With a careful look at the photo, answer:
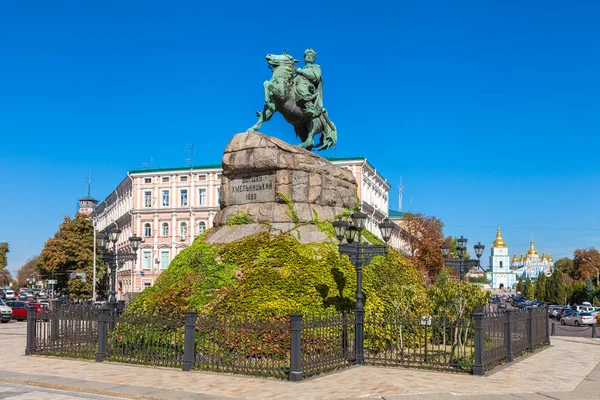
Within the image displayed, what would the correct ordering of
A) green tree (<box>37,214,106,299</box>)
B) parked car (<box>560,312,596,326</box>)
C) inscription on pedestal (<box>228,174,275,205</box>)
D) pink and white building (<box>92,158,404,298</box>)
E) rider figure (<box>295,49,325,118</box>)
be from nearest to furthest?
inscription on pedestal (<box>228,174,275,205</box>)
rider figure (<box>295,49,325,118</box>)
parked car (<box>560,312,596,326</box>)
green tree (<box>37,214,106,299</box>)
pink and white building (<box>92,158,404,298</box>)

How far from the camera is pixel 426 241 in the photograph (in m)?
58.5

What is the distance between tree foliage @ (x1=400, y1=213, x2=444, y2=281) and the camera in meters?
57.9

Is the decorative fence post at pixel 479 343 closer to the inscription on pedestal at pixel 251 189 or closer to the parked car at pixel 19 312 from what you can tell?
the inscription on pedestal at pixel 251 189

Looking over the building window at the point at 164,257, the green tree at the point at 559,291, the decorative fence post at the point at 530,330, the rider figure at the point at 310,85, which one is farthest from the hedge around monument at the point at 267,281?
the green tree at the point at 559,291

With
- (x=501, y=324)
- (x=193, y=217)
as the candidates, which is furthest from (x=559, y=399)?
(x=193, y=217)

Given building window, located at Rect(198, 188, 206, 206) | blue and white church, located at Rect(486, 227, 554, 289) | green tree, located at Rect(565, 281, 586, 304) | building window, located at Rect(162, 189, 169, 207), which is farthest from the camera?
blue and white church, located at Rect(486, 227, 554, 289)

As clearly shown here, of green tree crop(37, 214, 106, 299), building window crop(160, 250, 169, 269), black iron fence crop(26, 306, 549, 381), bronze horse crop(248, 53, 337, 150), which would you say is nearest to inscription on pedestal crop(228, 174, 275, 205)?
bronze horse crop(248, 53, 337, 150)

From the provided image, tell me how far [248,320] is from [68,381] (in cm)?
360

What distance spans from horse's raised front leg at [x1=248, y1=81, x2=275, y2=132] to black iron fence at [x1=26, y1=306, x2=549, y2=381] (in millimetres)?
6720

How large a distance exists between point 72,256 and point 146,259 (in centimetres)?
1593

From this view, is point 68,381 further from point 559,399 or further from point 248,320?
point 559,399

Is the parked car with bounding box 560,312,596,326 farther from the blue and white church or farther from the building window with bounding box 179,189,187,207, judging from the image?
the blue and white church

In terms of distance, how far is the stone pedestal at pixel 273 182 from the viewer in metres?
18.4

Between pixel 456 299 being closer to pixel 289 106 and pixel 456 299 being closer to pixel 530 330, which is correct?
pixel 530 330
